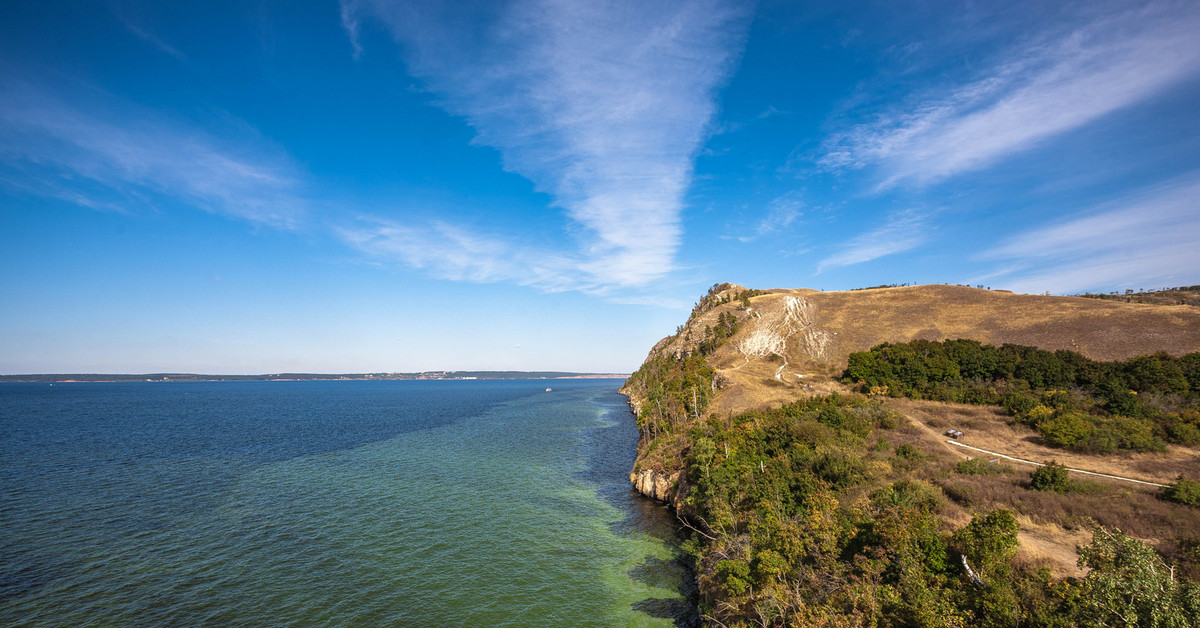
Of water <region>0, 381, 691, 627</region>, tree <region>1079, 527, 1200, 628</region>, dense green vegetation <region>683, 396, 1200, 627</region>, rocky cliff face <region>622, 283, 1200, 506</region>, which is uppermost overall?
rocky cliff face <region>622, 283, 1200, 506</region>

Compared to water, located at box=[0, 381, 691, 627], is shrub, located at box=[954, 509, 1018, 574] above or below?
above

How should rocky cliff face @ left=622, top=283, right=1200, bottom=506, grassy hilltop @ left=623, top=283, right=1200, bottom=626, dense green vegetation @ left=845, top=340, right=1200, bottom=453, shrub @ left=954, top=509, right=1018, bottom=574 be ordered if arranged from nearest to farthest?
grassy hilltop @ left=623, top=283, right=1200, bottom=626
shrub @ left=954, top=509, right=1018, bottom=574
dense green vegetation @ left=845, top=340, right=1200, bottom=453
rocky cliff face @ left=622, top=283, right=1200, bottom=506

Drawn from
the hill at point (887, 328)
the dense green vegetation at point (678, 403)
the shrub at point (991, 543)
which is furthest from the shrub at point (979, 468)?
the dense green vegetation at point (678, 403)

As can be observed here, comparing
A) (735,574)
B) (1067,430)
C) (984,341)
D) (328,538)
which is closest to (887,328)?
(984,341)

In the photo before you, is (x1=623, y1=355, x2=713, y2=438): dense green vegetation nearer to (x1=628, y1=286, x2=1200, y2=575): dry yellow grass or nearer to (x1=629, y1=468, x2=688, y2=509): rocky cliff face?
(x1=628, y1=286, x2=1200, y2=575): dry yellow grass

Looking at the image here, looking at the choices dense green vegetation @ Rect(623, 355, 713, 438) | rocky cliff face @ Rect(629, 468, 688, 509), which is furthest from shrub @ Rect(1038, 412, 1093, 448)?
dense green vegetation @ Rect(623, 355, 713, 438)

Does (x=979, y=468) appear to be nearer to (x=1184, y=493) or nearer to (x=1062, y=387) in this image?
(x=1184, y=493)

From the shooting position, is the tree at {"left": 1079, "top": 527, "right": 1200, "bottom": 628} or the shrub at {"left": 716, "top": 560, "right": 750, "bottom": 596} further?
the shrub at {"left": 716, "top": 560, "right": 750, "bottom": 596}

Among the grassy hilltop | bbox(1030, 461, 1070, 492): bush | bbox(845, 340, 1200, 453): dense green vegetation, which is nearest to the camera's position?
the grassy hilltop
